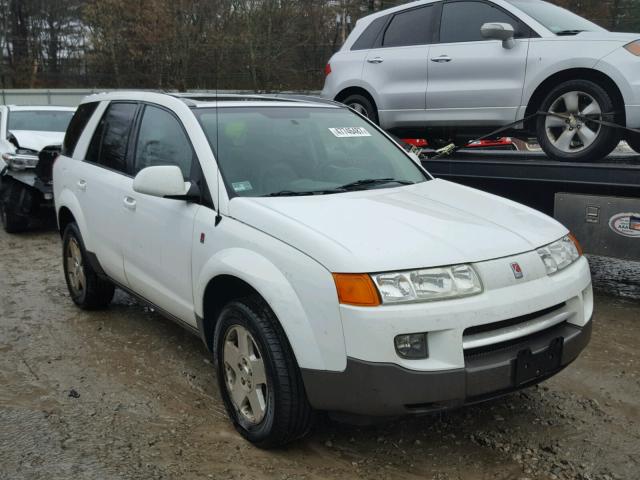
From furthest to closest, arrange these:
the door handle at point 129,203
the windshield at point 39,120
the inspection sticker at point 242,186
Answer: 1. the windshield at point 39,120
2. the door handle at point 129,203
3. the inspection sticker at point 242,186

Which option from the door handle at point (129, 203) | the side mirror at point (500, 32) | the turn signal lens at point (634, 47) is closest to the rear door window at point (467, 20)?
the side mirror at point (500, 32)

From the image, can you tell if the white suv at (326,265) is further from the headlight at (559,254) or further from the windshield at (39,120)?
the windshield at (39,120)

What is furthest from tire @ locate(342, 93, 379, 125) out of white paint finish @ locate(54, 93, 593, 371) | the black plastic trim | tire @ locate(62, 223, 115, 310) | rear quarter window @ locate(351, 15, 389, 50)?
the black plastic trim

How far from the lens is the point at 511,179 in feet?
17.8

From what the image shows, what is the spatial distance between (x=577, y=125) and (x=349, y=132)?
2.36m

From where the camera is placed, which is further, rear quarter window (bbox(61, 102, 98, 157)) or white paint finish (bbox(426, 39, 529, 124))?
white paint finish (bbox(426, 39, 529, 124))

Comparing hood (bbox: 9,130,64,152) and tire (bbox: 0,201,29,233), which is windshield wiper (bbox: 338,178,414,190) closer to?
tire (bbox: 0,201,29,233)

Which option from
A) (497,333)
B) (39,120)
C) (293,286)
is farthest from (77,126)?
(39,120)

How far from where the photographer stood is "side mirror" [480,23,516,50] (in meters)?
5.63

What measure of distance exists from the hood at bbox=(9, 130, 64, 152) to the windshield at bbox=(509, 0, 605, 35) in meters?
6.61

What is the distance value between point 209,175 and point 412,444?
5.70 feet

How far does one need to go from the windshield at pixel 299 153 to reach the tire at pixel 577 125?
1946mm

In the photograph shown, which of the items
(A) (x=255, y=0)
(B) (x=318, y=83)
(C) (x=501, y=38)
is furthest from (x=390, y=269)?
(A) (x=255, y=0)

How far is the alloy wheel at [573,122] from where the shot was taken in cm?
532
